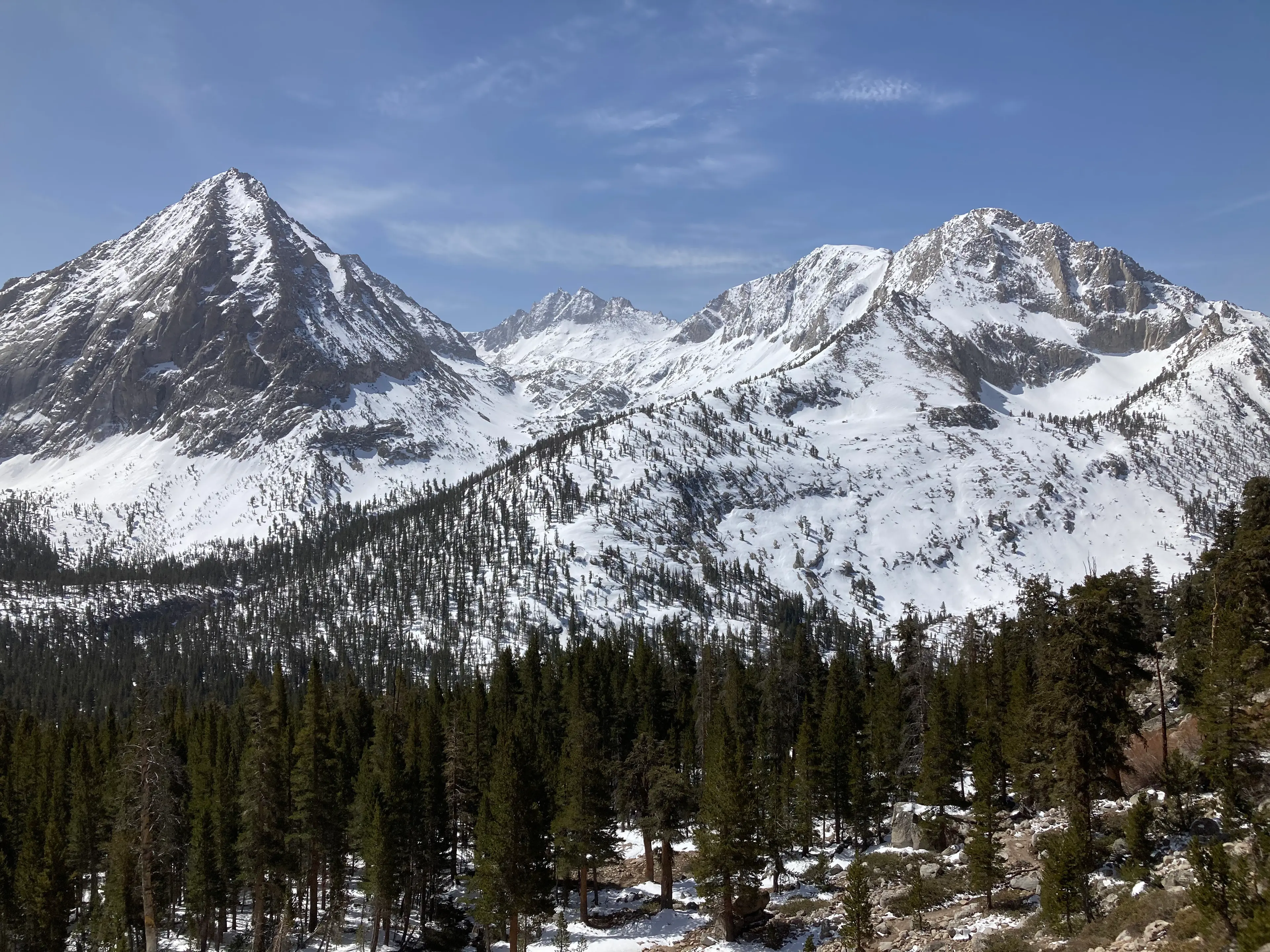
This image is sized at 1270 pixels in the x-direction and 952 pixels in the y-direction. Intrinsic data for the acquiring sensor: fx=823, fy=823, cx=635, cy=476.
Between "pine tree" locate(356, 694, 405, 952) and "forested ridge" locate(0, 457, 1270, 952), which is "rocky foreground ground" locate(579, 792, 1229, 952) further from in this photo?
"pine tree" locate(356, 694, 405, 952)

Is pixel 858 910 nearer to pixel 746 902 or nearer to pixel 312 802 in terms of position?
pixel 746 902

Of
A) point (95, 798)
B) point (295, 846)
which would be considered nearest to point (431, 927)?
point (295, 846)

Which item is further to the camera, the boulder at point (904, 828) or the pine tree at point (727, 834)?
the boulder at point (904, 828)

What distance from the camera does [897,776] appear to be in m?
55.0

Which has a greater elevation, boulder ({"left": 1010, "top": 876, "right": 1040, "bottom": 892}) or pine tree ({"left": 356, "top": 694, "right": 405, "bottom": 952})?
pine tree ({"left": 356, "top": 694, "right": 405, "bottom": 952})

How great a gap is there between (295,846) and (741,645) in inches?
5668

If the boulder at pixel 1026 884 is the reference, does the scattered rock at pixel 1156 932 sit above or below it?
above

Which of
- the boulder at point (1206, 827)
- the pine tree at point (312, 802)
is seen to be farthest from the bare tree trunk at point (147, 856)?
the boulder at point (1206, 827)

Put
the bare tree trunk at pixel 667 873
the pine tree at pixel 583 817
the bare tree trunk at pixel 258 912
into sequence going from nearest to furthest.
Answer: the bare tree trunk at pixel 258 912 → the pine tree at pixel 583 817 → the bare tree trunk at pixel 667 873

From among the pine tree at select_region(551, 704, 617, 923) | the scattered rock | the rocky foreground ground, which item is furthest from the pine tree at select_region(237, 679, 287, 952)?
the scattered rock

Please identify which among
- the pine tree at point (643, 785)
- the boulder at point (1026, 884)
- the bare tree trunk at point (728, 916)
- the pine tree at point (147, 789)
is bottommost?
the bare tree trunk at point (728, 916)

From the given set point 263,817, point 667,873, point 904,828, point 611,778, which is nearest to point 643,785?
point 611,778

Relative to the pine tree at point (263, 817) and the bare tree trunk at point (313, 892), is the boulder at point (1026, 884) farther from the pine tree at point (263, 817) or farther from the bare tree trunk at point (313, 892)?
the bare tree trunk at point (313, 892)

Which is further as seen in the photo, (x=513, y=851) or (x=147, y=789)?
(x=513, y=851)
